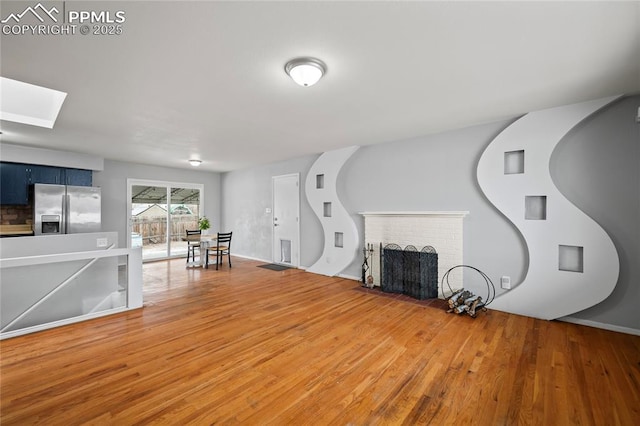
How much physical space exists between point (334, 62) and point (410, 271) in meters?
3.29

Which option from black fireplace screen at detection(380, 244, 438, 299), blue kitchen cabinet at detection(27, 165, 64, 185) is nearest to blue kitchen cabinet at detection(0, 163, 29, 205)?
blue kitchen cabinet at detection(27, 165, 64, 185)

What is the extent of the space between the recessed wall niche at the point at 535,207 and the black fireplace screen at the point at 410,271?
4.23ft

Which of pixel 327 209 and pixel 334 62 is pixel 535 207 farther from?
pixel 327 209

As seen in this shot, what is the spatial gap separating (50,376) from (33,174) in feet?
16.1

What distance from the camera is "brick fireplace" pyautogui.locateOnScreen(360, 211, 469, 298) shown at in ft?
13.1

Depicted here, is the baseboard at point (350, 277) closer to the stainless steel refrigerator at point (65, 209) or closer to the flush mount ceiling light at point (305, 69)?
the flush mount ceiling light at point (305, 69)

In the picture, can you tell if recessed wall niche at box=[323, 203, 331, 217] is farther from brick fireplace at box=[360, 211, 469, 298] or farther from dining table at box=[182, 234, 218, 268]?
dining table at box=[182, 234, 218, 268]

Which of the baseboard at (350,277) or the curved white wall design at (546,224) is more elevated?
the curved white wall design at (546,224)

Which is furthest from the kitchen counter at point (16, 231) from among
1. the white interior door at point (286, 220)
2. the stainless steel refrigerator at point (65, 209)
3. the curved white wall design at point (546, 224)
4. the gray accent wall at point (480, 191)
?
the curved white wall design at point (546, 224)

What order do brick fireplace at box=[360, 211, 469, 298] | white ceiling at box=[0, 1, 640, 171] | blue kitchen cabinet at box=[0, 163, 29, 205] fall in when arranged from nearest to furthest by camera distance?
white ceiling at box=[0, 1, 640, 171], brick fireplace at box=[360, 211, 469, 298], blue kitchen cabinet at box=[0, 163, 29, 205]

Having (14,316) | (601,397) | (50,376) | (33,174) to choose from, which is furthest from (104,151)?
(601,397)

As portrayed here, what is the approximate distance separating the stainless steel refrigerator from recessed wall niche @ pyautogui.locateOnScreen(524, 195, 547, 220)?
302 inches

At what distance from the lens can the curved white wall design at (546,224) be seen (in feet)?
9.84

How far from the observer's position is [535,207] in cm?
345
